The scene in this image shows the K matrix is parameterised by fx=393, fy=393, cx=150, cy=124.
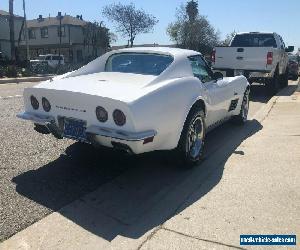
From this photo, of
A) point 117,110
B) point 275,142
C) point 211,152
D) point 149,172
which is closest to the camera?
point 117,110

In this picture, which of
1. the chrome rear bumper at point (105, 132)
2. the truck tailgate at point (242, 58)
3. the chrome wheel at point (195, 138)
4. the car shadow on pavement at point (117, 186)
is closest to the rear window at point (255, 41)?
the truck tailgate at point (242, 58)

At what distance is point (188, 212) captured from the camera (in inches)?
144

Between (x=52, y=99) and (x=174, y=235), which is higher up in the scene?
(x=52, y=99)

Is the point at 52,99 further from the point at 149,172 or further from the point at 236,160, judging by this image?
the point at 236,160

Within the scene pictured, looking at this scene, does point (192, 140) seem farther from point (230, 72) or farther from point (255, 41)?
point (255, 41)

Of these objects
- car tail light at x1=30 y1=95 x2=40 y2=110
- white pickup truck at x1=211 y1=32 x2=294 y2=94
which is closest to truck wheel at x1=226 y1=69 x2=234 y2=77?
white pickup truck at x1=211 y1=32 x2=294 y2=94

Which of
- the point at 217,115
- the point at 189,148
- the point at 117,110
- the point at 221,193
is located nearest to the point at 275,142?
the point at 217,115

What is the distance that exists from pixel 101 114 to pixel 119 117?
0.23 meters

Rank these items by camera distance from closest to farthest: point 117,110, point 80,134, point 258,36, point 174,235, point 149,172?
1. point 174,235
2. point 117,110
3. point 80,134
4. point 149,172
5. point 258,36

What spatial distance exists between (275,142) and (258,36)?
7896 mm

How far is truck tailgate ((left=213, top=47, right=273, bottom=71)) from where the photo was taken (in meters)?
11.5

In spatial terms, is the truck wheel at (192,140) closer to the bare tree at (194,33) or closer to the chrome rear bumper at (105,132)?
the chrome rear bumper at (105,132)

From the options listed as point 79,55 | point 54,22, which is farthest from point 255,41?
point 54,22

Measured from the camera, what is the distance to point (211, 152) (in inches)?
222
